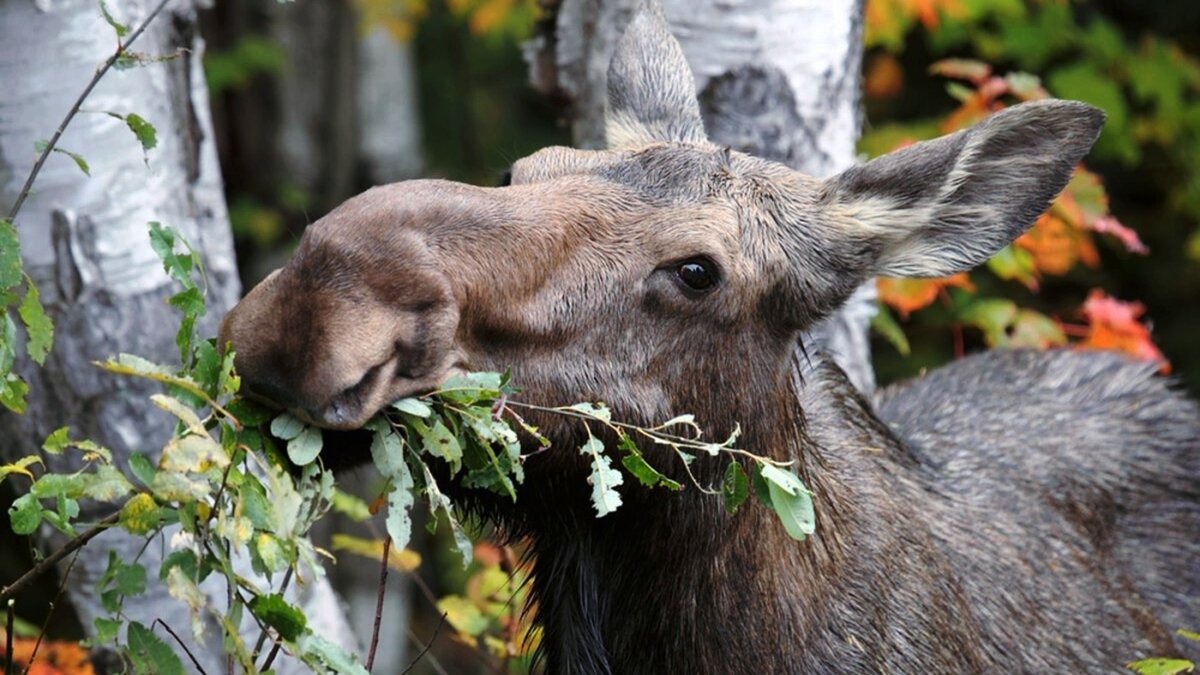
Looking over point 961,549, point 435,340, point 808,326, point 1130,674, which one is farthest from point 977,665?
point 435,340

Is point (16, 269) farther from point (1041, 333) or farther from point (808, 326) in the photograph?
point (1041, 333)

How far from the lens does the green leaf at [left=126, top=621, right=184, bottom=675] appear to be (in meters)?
3.12

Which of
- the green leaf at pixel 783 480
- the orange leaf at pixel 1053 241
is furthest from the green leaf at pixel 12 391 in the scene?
the orange leaf at pixel 1053 241

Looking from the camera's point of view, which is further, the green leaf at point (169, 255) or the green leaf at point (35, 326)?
the green leaf at point (35, 326)

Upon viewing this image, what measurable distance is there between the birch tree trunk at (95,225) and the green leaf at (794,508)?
1.96 meters

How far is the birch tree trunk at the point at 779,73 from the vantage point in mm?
5355

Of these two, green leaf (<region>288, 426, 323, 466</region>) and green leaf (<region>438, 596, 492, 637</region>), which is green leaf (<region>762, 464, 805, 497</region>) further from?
green leaf (<region>438, 596, 492, 637</region>)

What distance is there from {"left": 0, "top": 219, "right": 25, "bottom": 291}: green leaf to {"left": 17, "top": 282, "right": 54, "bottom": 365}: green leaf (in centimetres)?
19

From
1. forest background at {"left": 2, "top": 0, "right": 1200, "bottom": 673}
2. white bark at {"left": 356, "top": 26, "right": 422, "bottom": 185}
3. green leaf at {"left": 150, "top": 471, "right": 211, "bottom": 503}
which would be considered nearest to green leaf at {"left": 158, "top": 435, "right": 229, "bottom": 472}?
green leaf at {"left": 150, "top": 471, "right": 211, "bottom": 503}

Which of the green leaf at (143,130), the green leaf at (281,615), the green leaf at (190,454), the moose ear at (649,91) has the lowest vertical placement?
the green leaf at (281,615)

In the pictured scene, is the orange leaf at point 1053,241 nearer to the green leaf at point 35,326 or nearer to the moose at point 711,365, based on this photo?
the moose at point 711,365

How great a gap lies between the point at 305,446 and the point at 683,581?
120cm

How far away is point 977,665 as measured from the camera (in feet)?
13.9

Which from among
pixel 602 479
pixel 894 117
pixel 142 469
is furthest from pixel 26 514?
pixel 894 117
